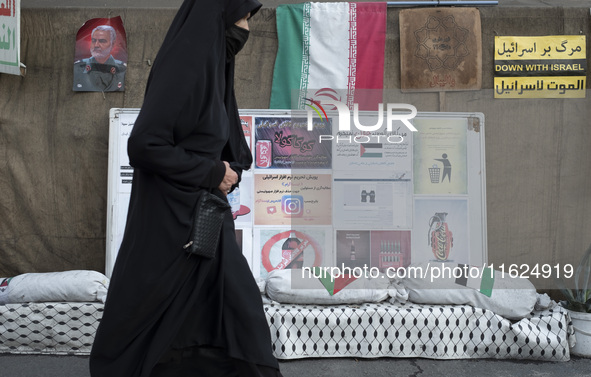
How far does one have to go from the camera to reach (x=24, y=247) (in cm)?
452

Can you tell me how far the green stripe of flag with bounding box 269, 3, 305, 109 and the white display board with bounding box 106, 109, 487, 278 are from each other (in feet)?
0.69

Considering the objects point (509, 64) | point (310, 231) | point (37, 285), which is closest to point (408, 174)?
point (310, 231)

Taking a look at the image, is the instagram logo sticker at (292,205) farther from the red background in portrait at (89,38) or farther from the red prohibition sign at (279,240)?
the red background in portrait at (89,38)

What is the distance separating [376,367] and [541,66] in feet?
8.22

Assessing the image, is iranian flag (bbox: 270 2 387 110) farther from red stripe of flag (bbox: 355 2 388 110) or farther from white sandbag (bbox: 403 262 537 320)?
white sandbag (bbox: 403 262 537 320)

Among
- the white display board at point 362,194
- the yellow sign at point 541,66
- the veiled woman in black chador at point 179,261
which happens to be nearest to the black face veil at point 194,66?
the veiled woman in black chador at point 179,261

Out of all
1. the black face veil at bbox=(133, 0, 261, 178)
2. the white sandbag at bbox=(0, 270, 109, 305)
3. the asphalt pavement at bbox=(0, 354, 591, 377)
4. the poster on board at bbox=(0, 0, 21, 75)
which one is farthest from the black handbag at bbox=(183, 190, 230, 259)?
the poster on board at bbox=(0, 0, 21, 75)

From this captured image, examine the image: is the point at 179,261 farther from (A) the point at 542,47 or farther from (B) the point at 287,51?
(A) the point at 542,47

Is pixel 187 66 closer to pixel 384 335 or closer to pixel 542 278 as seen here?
pixel 384 335

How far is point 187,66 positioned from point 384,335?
221cm

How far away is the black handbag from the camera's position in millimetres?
2010

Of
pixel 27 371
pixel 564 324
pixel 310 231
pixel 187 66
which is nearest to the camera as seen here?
pixel 187 66

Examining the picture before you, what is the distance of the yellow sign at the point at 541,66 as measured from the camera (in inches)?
178

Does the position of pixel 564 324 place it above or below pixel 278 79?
below
